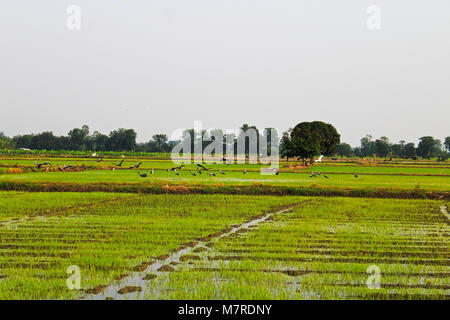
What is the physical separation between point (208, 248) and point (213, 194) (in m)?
12.3

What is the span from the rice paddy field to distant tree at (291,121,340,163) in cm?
3899

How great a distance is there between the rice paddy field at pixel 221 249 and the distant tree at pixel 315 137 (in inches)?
1535

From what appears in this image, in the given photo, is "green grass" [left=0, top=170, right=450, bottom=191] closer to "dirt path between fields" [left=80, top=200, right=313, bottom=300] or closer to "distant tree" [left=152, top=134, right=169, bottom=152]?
"dirt path between fields" [left=80, top=200, right=313, bottom=300]

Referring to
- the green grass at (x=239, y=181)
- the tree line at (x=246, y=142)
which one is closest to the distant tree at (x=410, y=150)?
the tree line at (x=246, y=142)

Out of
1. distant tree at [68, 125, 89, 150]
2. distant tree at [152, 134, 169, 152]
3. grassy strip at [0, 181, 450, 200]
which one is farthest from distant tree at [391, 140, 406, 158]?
grassy strip at [0, 181, 450, 200]

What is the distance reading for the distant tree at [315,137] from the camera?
187ft

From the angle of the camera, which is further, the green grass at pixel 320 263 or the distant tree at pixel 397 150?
the distant tree at pixel 397 150

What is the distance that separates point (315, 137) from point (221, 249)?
2201 inches

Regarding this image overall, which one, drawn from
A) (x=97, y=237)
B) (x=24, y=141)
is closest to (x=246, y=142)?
(x=24, y=141)

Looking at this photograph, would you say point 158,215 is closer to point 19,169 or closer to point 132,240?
point 132,240

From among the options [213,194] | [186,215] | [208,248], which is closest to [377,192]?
[213,194]

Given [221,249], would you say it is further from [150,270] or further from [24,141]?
[24,141]

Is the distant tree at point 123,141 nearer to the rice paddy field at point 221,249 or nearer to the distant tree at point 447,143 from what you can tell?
the rice paddy field at point 221,249

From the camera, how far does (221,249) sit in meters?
8.78
